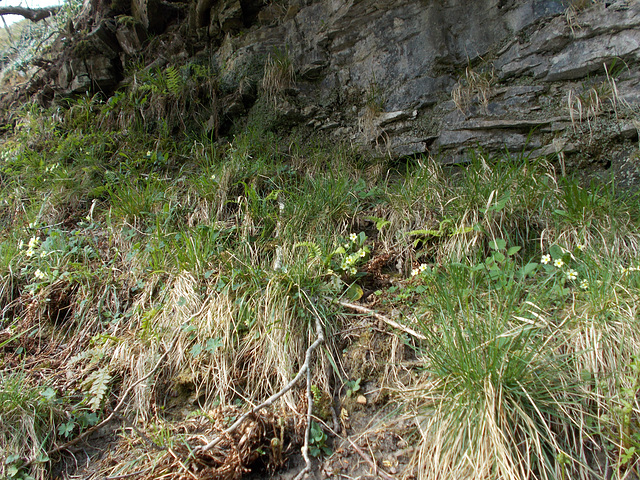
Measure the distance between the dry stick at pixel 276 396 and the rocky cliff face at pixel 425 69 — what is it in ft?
7.18

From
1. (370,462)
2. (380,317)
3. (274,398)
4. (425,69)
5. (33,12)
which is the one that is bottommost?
(370,462)

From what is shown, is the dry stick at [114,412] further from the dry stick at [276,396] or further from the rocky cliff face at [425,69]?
the rocky cliff face at [425,69]

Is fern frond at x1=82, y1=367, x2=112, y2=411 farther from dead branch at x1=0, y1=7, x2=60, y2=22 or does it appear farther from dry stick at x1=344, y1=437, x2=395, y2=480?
dead branch at x1=0, y1=7, x2=60, y2=22

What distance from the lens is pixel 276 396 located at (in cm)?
217

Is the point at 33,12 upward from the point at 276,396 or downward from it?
upward

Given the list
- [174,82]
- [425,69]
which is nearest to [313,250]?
[425,69]

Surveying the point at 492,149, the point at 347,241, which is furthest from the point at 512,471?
the point at 492,149

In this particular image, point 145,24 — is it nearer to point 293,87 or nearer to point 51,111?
point 51,111

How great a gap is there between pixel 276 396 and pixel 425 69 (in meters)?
3.36

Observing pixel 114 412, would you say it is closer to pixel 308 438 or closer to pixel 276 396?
pixel 276 396

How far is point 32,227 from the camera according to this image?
13.2 feet

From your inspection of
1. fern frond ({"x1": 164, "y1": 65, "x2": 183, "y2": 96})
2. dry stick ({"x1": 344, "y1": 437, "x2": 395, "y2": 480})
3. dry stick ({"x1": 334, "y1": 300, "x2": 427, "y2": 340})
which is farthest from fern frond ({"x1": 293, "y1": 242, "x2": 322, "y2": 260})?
fern frond ({"x1": 164, "y1": 65, "x2": 183, "y2": 96})

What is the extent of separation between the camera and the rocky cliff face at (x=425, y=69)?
326cm

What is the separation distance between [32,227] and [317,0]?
12.5 feet
